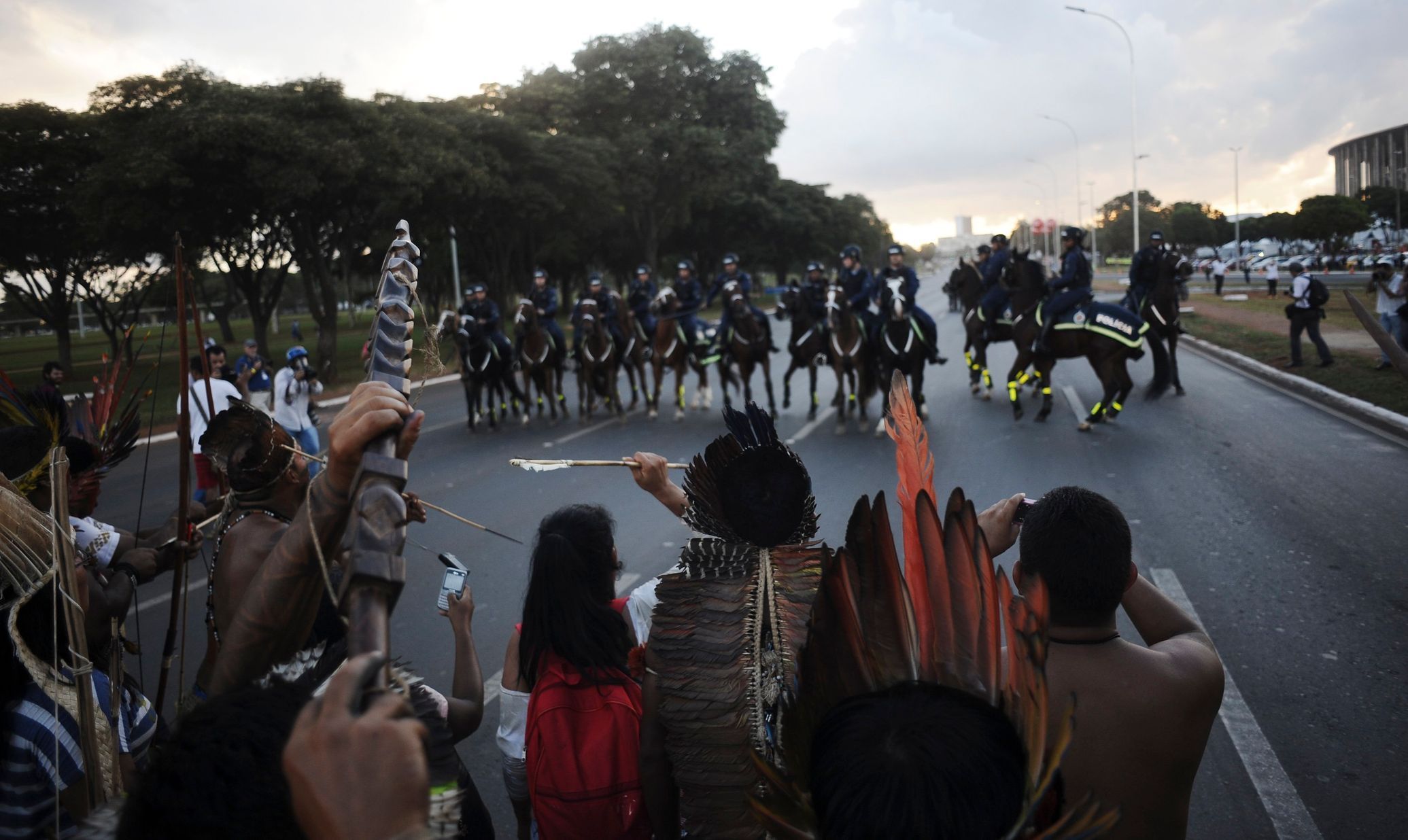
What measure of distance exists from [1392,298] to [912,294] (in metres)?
7.57

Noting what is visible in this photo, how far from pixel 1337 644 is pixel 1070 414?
792cm

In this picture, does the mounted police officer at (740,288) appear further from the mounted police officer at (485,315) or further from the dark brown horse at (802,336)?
the mounted police officer at (485,315)

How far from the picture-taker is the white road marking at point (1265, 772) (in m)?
3.22

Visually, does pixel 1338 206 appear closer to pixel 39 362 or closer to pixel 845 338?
pixel 845 338

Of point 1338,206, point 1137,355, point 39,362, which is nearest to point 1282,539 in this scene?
point 1137,355

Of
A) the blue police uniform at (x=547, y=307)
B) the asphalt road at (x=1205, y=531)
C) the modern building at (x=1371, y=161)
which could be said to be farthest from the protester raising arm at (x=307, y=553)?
the modern building at (x=1371, y=161)

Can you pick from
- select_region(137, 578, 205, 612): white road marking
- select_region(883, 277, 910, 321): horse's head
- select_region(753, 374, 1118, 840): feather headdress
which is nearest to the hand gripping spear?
select_region(753, 374, 1118, 840): feather headdress

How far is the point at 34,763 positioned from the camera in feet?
6.72

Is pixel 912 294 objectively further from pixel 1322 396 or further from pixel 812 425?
pixel 1322 396

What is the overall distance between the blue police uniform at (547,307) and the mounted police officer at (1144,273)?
29.1 feet

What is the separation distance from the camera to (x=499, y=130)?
27.4 m

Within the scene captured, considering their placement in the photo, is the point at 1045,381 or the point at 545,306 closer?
the point at 1045,381

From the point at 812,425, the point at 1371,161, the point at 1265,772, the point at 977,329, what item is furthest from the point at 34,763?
the point at 1371,161

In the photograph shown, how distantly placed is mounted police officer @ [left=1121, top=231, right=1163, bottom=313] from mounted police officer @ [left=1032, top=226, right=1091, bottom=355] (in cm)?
215
